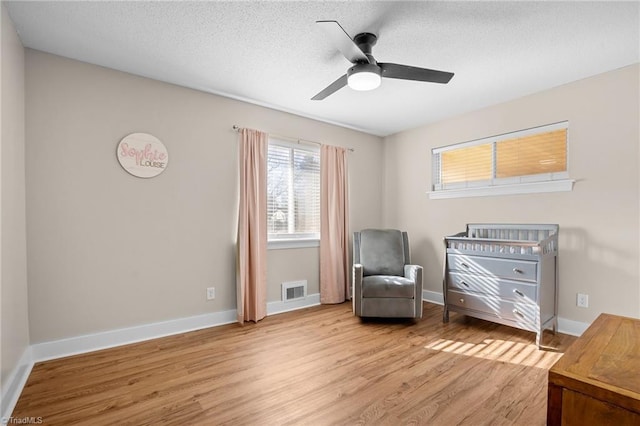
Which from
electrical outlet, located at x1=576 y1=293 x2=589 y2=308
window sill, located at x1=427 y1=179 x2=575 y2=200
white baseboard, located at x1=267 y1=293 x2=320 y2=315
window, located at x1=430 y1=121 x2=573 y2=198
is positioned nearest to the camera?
electrical outlet, located at x1=576 y1=293 x2=589 y2=308

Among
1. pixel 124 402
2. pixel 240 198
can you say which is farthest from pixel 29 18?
pixel 124 402

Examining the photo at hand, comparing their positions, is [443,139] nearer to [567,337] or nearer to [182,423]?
[567,337]

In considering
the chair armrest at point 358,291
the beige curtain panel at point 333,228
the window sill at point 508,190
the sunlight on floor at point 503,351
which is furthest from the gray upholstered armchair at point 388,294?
the window sill at point 508,190

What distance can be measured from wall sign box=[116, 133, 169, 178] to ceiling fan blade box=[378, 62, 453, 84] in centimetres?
218

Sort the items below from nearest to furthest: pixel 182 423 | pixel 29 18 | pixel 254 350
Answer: pixel 182 423 < pixel 29 18 < pixel 254 350

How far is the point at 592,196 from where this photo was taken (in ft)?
9.16

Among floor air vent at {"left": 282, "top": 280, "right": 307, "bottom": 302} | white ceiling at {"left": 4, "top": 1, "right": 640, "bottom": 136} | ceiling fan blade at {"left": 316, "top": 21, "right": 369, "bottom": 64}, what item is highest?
white ceiling at {"left": 4, "top": 1, "right": 640, "bottom": 136}

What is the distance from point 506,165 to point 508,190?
12.7 inches

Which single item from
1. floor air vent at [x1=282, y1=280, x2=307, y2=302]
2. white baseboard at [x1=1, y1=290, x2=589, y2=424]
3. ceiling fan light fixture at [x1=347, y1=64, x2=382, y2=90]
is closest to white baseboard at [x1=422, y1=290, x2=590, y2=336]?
white baseboard at [x1=1, y1=290, x2=589, y2=424]

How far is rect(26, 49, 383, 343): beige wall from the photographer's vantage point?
2377 mm

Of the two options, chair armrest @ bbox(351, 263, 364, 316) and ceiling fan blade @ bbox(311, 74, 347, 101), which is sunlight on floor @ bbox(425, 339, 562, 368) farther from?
ceiling fan blade @ bbox(311, 74, 347, 101)

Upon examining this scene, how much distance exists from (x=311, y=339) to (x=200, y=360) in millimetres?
981

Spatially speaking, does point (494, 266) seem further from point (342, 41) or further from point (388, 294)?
point (342, 41)

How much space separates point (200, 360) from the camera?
2.38 m
